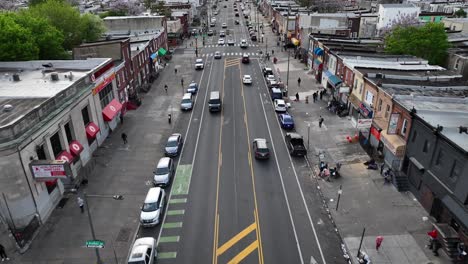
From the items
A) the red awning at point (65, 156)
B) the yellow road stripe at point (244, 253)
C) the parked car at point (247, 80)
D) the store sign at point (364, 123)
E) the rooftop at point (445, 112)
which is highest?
the rooftop at point (445, 112)

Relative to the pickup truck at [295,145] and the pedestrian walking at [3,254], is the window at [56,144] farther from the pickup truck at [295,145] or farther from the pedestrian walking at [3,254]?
the pickup truck at [295,145]

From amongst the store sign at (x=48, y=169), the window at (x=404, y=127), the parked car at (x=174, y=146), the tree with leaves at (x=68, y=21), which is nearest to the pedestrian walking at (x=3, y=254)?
the store sign at (x=48, y=169)

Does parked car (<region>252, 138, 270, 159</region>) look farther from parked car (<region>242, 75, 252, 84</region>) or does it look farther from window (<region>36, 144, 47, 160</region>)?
parked car (<region>242, 75, 252, 84</region>)

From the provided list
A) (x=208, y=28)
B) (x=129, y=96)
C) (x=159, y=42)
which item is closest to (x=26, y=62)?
(x=129, y=96)

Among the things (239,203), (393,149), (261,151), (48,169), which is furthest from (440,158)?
(48,169)

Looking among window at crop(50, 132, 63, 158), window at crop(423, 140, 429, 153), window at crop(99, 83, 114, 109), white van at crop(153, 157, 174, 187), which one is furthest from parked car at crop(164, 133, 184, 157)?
window at crop(423, 140, 429, 153)

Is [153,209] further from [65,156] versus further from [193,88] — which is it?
[193,88]
